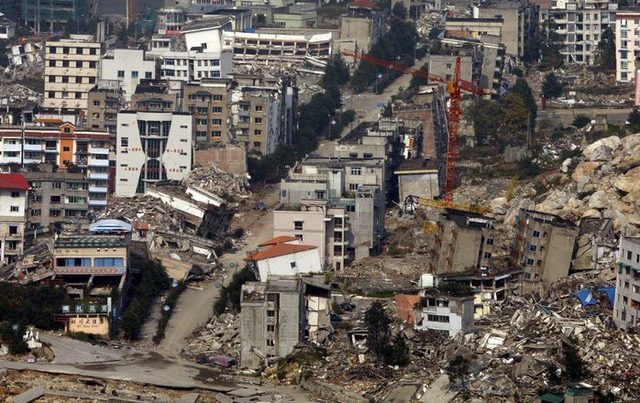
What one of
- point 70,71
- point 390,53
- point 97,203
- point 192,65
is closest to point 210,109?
point 192,65

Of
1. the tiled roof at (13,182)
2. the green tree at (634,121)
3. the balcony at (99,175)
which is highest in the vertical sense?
the green tree at (634,121)

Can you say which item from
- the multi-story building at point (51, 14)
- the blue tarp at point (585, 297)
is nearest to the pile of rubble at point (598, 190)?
the blue tarp at point (585, 297)

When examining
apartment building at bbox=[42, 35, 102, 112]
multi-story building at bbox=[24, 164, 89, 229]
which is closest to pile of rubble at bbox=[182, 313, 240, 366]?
multi-story building at bbox=[24, 164, 89, 229]

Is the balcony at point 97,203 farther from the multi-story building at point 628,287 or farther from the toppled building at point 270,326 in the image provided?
the multi-story building at point 628,287

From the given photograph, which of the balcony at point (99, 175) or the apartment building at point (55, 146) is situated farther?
the apartment building at point (55, 146)

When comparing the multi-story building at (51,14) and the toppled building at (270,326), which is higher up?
the multi-story building at (51,14)

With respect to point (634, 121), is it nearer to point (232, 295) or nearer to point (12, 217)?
point (232, 295)
